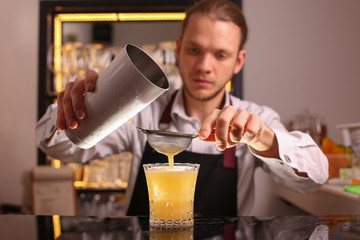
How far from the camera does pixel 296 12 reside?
10.9 feet

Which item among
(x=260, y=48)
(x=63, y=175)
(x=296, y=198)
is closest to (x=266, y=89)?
(x=260, y=48)

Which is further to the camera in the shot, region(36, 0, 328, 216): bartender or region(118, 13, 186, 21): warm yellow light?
region(118, 13, 186, 21): warm yellow light

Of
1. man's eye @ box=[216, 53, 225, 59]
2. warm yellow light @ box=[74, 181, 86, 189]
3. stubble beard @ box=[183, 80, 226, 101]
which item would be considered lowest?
warm yellow light @ box=[74, 181, 86, 189]

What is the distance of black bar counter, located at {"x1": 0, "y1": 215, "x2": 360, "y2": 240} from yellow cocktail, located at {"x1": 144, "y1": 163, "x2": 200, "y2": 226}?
4 cm

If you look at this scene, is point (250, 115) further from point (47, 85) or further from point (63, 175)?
point (47, 85)

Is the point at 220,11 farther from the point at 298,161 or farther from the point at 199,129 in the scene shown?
the point at 298,161

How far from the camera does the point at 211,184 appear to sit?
1888mm

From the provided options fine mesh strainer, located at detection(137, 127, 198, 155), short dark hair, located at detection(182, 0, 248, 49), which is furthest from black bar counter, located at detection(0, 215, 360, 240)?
short dark hair, located at detection(182, 0, 248, 49)

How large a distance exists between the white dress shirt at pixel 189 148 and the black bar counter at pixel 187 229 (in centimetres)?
44

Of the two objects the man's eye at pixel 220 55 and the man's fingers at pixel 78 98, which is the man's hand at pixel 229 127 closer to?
the man's fingers at pixel 78 98

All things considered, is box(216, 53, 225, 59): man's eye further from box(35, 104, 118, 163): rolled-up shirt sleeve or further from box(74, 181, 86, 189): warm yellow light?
box(74, 181, 86, 189): warm yellow light

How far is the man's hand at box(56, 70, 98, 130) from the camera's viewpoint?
1.01 meters

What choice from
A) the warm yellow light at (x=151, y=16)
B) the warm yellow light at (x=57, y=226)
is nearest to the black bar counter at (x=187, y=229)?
the warm yellow light at (x=57, y=226)

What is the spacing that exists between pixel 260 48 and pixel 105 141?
6.12 feet
